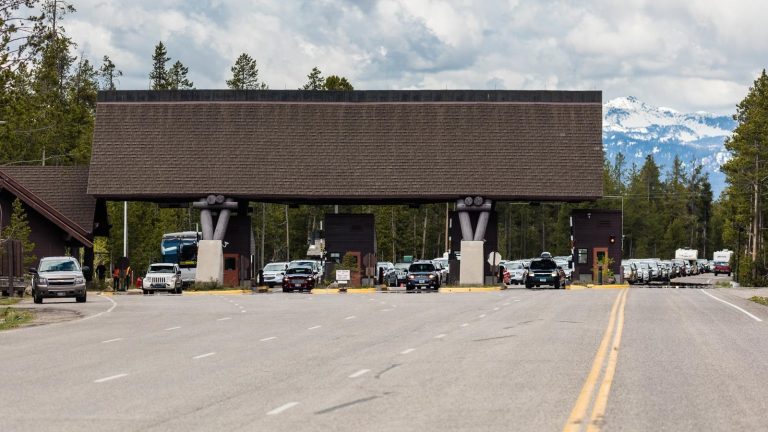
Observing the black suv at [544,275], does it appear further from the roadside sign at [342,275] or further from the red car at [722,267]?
the red car at [722,267]

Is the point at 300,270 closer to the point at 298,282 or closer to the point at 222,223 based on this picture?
the point at 298,282

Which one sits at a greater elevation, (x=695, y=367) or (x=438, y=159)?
(x=438, y=159)

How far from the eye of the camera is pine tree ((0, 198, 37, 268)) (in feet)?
211

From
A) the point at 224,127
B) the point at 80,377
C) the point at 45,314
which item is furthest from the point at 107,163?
the point at 80,377

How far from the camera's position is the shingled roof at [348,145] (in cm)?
7312

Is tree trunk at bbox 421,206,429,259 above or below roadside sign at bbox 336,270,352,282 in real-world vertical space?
above

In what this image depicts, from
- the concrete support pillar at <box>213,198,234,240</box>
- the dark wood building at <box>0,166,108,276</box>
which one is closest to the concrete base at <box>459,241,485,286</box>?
the concrete support pillar at <box>213,198,234,240</box>

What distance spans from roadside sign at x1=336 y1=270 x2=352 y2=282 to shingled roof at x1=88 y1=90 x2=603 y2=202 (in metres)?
4.47

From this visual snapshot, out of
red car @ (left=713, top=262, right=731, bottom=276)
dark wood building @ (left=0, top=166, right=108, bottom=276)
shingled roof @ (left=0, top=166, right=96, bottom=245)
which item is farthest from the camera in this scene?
red car @ (left=713, top=262, right=731, bottom=276)

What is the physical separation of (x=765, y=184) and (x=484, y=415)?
4324 inches

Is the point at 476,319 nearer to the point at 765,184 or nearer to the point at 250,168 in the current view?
the point at 250,168

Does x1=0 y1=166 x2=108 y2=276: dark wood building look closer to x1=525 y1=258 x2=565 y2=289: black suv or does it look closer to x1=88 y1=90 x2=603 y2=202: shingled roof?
x1=88 y1=90 x2=603 y2=202: shingled roof

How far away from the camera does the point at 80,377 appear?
63.0 feet

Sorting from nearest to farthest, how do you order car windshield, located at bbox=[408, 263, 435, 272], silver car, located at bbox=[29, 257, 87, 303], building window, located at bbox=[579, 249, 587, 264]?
silver car, located at bbox=[29, 257, 87, 303]
car windshield, located at bbox=[408, 263, 435, 272]
building window, located at bbox=[579, 249, 587, 264]
